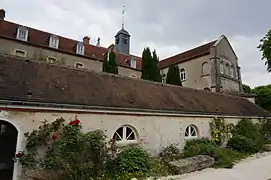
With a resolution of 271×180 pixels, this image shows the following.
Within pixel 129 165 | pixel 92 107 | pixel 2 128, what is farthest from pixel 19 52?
pixel 129 165

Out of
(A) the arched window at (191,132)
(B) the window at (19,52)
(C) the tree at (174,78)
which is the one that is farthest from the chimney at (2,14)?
(A) the arched window at (191,132)

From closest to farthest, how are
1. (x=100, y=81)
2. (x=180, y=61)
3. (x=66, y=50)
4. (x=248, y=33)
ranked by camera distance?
1. (x=100, y=81)
2. (x=248, y=33)
3. (x=66, y=50)
4. (x=180, y=61)

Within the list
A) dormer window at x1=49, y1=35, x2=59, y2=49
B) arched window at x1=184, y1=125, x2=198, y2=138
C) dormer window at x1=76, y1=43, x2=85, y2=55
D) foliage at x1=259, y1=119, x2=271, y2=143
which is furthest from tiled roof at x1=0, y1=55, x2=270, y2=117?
dormer window at x1=76, y1=43, x2=85, y2=55

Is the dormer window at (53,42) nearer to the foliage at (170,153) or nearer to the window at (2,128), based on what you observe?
the window at (2,128)

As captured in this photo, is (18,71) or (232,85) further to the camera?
(232,85)

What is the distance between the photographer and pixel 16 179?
6.32m

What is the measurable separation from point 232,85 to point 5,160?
97.5 ft

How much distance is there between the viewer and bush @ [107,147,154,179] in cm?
747

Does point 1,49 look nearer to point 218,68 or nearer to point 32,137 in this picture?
point 32,137

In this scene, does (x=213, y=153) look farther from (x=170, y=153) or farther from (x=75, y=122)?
(x=75, y=122)

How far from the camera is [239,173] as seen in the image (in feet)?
26.8

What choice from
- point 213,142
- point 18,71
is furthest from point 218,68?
point 18,71

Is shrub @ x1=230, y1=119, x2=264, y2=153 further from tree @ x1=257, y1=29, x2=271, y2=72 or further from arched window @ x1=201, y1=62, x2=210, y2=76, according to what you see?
arched window @ x1=201, y1=62, x2=210, y2=76

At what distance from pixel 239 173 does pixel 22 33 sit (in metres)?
24.8
